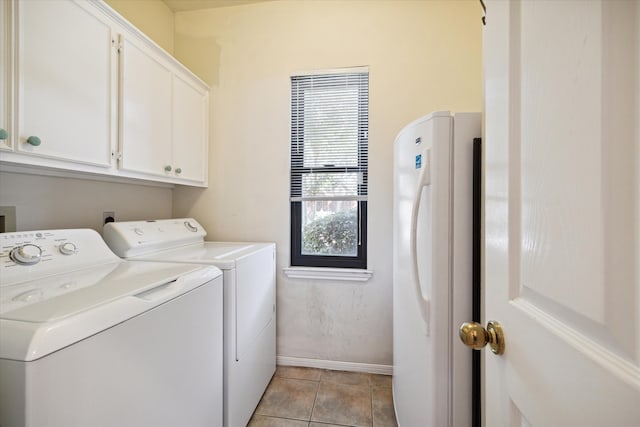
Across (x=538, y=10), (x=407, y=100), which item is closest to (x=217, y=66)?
(x=407, y=100)

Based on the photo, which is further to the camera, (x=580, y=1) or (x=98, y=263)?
(x=98, y=263)

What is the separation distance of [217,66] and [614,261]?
8.38ft

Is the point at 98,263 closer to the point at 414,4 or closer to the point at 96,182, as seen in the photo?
the point at 96,182

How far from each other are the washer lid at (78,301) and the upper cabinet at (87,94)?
50 centimetres

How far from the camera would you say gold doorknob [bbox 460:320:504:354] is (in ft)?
1.83

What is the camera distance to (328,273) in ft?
6.71

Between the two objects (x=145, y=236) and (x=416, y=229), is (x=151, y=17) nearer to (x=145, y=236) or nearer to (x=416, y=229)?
(x=145, y=236)

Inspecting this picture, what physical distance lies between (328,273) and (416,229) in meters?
1.04

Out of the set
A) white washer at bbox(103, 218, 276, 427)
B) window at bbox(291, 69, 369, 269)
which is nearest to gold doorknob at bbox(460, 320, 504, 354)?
white washer at bbox(103, 218, 276, 427)

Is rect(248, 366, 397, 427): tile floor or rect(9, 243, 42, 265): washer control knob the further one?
rect(248, 366, 397, 427): tile floor

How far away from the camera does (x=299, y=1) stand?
2062 millimetres

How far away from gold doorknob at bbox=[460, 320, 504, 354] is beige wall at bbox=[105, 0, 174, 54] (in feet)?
8.12

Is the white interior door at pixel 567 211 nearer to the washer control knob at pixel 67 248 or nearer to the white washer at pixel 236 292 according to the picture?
the white washer at pixel 236 292

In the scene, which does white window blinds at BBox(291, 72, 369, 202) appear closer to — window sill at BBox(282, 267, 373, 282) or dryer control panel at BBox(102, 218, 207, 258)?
window sill at BBox(282, 267, 373, 282)
